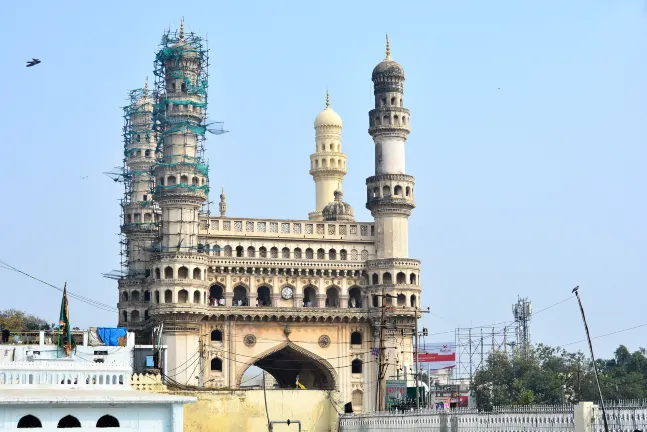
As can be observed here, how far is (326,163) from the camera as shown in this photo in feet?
284

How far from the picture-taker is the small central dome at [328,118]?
8812cm

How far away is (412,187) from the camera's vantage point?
72875 mm

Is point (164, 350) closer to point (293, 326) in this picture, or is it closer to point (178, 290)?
point (178, 290)

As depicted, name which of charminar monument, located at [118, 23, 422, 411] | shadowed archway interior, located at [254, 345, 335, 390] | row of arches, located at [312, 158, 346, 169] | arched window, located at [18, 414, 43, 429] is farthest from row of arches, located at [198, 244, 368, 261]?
arched window, located at [18, 414, 43, 429]

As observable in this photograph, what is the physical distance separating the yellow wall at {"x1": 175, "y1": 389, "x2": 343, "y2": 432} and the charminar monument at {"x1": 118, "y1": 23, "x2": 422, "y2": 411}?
1426 centimetres

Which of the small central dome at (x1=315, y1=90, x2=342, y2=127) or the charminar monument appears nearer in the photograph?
the charminar monument

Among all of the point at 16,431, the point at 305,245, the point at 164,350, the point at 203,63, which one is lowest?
the point at 16,431

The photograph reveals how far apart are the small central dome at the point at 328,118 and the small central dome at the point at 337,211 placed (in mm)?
8206

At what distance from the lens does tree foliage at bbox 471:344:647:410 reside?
7656 centimetres

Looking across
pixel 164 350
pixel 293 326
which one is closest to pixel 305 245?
pixel 293 326

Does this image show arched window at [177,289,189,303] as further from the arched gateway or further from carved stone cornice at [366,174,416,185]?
carved stone cornice at [366,174,416,185]

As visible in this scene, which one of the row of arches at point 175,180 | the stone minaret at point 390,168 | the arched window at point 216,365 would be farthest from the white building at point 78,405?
the stone minaret at point 390,168

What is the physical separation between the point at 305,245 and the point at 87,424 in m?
35.0

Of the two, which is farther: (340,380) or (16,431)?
(340,380)
